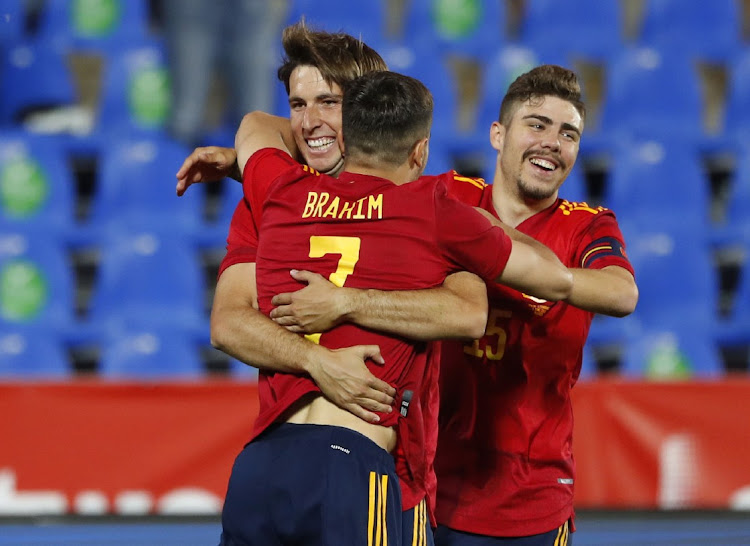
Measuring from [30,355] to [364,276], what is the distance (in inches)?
219

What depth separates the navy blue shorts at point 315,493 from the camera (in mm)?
2354

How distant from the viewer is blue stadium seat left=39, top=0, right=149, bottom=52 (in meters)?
8.94

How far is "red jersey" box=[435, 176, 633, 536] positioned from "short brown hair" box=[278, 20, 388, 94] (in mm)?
780

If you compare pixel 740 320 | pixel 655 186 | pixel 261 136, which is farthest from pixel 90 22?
pixel 261 136

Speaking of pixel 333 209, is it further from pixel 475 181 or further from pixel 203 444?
pixel 203 444

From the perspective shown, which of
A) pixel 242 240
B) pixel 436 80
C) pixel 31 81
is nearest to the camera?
pixel 242 240

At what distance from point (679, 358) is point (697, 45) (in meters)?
3.09

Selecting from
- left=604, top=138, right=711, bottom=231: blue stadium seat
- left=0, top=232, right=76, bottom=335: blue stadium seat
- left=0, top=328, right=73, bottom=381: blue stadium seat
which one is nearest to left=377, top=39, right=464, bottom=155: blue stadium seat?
left=604, top=138, right=711, bottom=231: blue stadium seat

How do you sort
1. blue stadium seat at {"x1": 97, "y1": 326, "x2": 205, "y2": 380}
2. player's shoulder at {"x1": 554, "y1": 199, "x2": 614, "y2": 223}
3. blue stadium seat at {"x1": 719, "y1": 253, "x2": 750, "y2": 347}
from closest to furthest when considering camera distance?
1. player's shoulder at {"x1": 554, "y1": 199, "x2": 614, "y2": 223}
2. blue stadium seat at {"x1": 97, "y1": 326, "x2": 205, "y2": 380}
3. blue stadium seat at {"x1": 719, "y1": 253, "x2": 750, "y2": 347}

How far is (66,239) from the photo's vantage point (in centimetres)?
812

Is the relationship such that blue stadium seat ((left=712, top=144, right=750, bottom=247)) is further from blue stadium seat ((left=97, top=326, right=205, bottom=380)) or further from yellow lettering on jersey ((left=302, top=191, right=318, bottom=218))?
yellow lettering on jersey ((left=302, top=191, right=318, bottom=218))

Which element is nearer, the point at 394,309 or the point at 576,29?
the point at 394,309

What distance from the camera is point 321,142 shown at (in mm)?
3148

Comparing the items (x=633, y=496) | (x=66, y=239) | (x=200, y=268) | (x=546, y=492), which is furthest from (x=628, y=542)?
(x=66, y=239)
